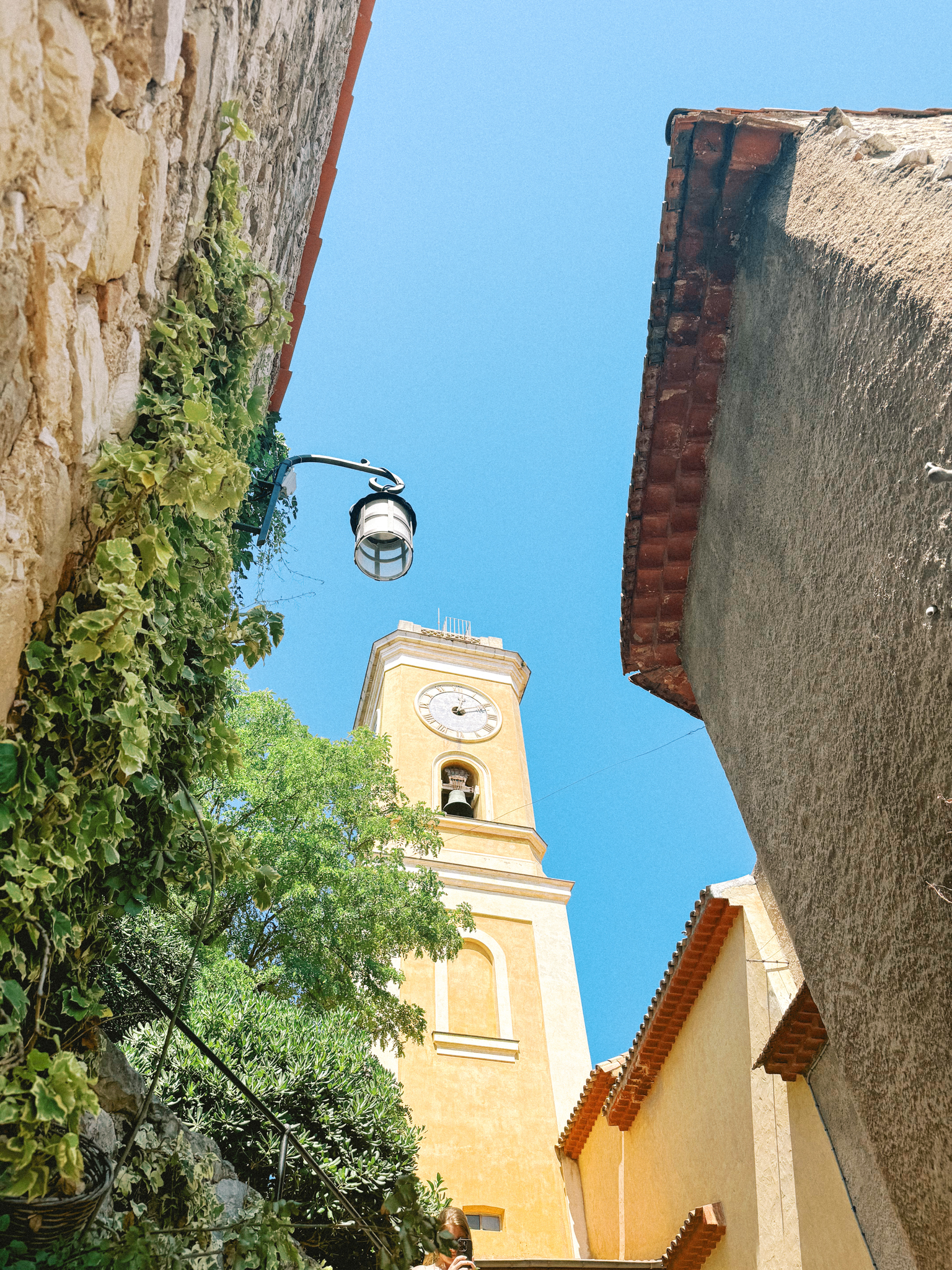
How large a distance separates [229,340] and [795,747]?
134 inches

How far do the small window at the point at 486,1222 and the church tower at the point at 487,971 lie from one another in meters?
0.02

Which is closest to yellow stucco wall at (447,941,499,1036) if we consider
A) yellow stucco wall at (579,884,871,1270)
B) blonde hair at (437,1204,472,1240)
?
yellow stucco wall at (579,884,871,1270)

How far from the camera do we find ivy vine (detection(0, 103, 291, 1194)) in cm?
193

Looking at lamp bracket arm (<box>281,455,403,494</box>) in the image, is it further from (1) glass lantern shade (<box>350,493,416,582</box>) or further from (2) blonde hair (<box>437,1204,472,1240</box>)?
(2) blonde hair (<box>437,1204,472,1240</box>)

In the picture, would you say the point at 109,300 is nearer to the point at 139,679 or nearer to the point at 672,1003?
the point at 139,679

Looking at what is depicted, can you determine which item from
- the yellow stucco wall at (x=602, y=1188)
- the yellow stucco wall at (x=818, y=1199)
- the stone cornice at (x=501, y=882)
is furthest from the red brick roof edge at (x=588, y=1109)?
the yellow stucco wall at (x=818, y=1199)

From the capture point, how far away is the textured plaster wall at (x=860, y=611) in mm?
3467

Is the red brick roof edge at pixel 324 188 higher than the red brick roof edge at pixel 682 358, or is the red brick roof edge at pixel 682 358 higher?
the red brick roof edge at pixel 324 188

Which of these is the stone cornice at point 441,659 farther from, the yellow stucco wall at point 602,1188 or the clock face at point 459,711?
the yellow stucco wall at point 602,1188

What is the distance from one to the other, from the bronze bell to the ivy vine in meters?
18.9

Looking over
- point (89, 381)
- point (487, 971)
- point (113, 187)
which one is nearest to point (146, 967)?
point (89, 381)

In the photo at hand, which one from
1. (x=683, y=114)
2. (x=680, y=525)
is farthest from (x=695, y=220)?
(x=680, y=525)

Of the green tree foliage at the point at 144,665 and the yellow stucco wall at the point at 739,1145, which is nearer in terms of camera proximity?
the green tree foliage at the point at 144,665

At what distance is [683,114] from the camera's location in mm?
5324
